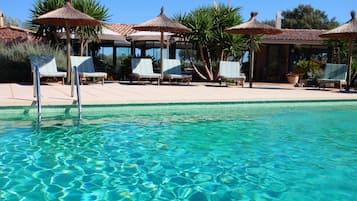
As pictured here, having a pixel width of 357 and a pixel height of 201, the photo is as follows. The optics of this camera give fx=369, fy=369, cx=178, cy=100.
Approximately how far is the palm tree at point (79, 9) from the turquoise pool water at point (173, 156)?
8217 mm

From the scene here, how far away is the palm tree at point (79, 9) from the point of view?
1473cm

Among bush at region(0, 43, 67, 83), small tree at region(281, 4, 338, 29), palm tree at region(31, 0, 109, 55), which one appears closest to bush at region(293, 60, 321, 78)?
palm tree at region(31, 0, 109, 55)

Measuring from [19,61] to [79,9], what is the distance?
3.21 metres

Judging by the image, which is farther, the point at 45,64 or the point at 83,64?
the point at 83,64

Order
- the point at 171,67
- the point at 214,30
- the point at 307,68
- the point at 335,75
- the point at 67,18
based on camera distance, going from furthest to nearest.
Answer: the point at 307,68, the point at 214,30, the point at 171,67, the point at 335,75, the point at 67,18

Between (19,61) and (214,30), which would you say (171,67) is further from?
(19,61)

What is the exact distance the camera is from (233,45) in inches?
652

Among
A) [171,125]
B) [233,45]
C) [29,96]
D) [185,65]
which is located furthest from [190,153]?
[185,65]

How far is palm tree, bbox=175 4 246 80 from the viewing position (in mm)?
16141

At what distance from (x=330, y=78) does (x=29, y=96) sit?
10.8 m

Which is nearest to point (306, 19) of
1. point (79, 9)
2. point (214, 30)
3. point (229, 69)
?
point (214, 30)

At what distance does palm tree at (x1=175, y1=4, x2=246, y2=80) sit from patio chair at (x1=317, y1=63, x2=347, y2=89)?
4.24 metres

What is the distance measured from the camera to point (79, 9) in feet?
49.0

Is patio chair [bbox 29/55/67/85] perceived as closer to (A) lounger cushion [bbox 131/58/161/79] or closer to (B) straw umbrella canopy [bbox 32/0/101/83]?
(B) straw umbrella canopy [bbox 32/0/101/83]
